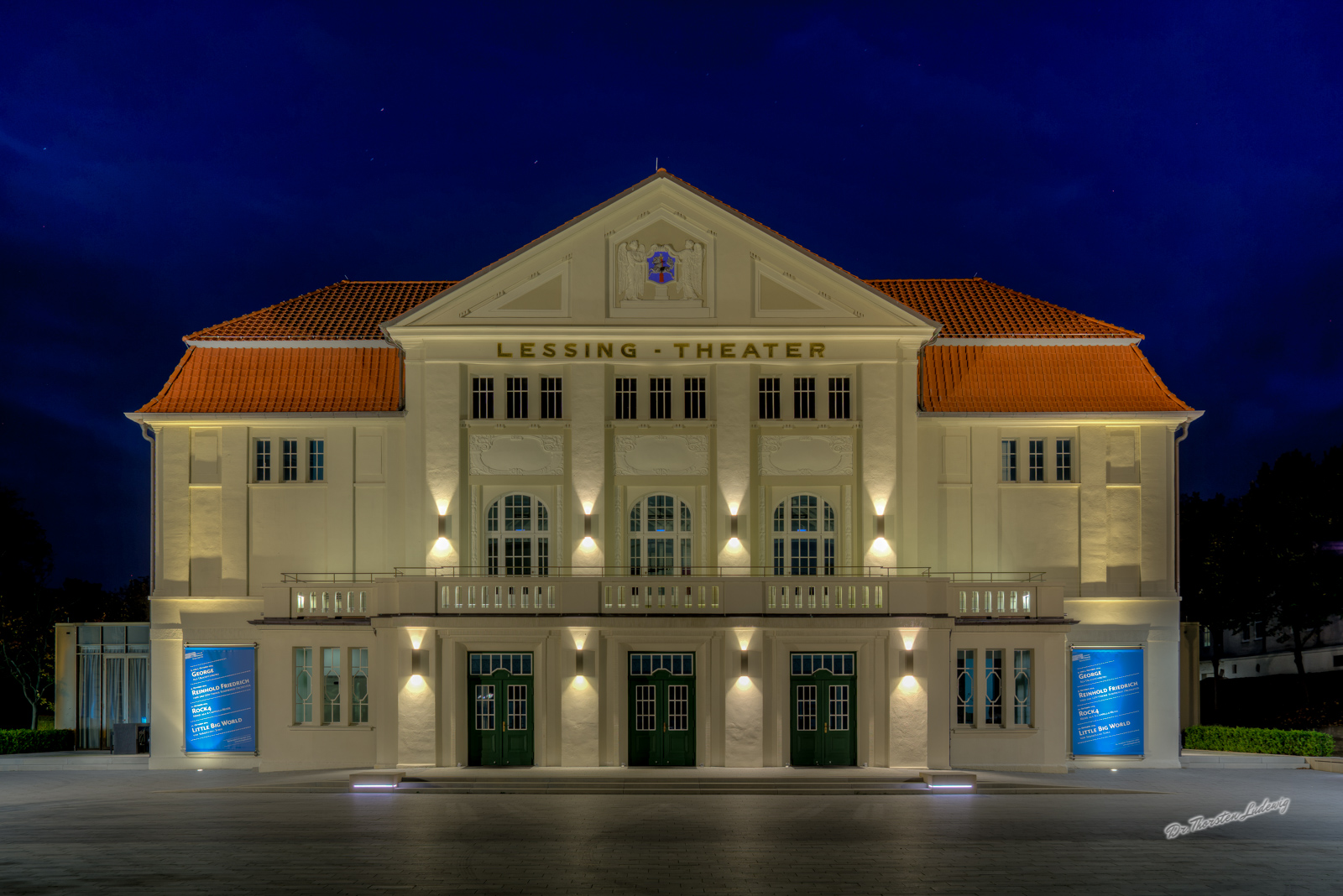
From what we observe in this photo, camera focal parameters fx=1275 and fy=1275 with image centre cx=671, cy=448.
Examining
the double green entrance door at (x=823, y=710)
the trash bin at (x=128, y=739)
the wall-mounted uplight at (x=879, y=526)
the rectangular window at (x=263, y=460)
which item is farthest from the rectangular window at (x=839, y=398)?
the trash bin at (x=128, y=739)

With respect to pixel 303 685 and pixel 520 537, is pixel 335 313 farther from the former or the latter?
pixel 303 685

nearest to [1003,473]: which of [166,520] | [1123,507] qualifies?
[1123,507]

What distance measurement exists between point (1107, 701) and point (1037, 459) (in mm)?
7434

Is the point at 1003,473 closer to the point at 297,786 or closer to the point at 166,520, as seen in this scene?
the point at 297,786

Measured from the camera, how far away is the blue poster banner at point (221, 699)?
3722 cm

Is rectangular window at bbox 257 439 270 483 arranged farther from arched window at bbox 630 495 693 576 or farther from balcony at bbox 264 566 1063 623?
arched window at bbox 630 495 693 576

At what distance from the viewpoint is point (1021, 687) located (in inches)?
1423

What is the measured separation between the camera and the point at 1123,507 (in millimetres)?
38531

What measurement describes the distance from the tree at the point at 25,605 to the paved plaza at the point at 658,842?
27164 mm

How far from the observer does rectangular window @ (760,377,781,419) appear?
3725 cm

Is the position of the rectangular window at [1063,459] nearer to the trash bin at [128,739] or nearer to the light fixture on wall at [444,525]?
the light fixture on wall at [444,525]

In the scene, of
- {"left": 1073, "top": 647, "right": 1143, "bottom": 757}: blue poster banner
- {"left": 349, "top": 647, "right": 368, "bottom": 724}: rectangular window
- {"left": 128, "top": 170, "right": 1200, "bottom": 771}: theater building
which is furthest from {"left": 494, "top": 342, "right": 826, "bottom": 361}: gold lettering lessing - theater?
{"left": 1073, "top": 647, "right": 1143, "bottom": 757}: blue poster banner

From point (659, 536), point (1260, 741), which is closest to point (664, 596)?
point (659, 536)

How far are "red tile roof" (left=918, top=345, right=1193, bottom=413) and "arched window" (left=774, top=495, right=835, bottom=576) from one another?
15.4 feet
